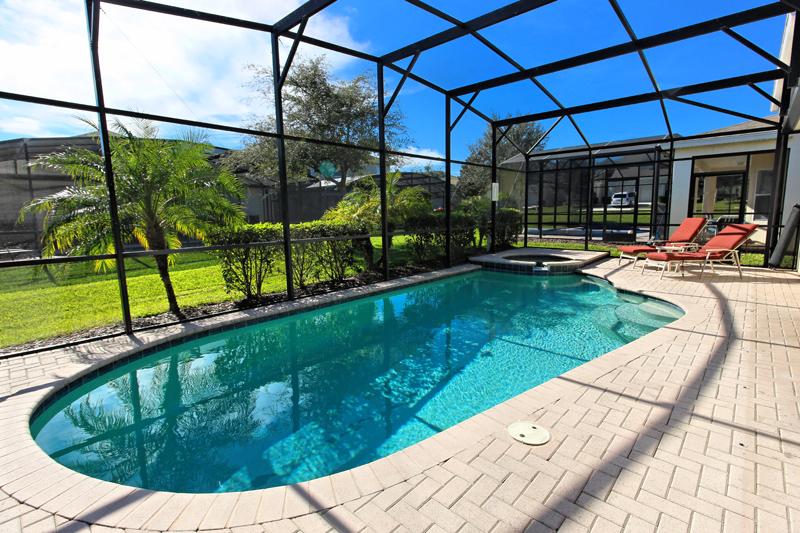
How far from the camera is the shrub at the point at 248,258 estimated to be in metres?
6.19

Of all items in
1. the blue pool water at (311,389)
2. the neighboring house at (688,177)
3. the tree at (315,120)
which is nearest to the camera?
the blue pool water at (311,389)

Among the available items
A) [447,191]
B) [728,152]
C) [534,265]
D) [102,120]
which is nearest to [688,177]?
[728,152]

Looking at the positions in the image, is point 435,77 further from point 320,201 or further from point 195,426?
point 195,426

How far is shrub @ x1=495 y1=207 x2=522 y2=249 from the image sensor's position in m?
12.4

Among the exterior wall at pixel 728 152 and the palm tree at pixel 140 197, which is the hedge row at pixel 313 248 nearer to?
the palm tree at pixel 140 197

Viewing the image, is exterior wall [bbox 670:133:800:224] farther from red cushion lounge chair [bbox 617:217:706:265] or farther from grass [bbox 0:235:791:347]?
grass [bbox 0:235:791:347]

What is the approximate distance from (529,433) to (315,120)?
482 inches

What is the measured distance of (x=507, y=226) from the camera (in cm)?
1280

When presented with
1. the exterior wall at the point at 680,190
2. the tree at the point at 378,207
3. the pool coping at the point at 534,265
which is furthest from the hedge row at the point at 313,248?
the exterior wall at the point at 680,190

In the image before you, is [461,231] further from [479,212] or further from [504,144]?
[504,144]

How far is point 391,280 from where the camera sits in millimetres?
8203

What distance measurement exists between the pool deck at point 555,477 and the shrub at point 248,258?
10.4 feet

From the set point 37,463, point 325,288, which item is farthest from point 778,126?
point 37,463

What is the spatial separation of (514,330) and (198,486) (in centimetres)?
425
